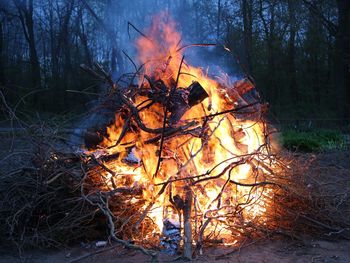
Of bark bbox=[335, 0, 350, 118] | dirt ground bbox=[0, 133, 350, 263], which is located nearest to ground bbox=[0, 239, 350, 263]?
dirt ground bbox=[0, 133, 350, 263]

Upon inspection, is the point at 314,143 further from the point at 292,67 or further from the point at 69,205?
the point at 292,67

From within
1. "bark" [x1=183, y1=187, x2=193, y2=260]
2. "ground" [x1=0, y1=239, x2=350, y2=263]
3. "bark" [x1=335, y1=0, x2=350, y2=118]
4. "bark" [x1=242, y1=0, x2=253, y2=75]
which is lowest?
"ground" [x1=0, y1=239, x2=350, y2=263]

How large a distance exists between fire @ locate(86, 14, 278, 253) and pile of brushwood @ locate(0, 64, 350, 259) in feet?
0.55

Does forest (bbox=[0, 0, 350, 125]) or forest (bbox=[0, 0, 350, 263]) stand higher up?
forest (bbox=[0, 0, 350, 125])

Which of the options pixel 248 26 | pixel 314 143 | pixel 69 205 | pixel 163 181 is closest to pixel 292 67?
pixel 248 26

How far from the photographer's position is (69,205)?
3.84 meters

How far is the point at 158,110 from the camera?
450cm

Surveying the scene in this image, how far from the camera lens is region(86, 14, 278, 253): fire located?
3.73 m

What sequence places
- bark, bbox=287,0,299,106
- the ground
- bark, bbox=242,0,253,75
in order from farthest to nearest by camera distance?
1. bark, bbox=287,0,299,106
2. bark, bbox=242,0,253,75
3. the ground

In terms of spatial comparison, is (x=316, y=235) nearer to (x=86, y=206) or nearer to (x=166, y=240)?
(x=166, y=240)

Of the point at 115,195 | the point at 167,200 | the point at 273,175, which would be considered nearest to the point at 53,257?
the point at 115,195

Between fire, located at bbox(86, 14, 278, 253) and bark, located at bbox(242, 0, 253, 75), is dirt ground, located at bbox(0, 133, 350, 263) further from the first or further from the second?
bark, located at bbox(242, 0, 253, 75)

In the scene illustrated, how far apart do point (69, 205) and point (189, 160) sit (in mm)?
1263

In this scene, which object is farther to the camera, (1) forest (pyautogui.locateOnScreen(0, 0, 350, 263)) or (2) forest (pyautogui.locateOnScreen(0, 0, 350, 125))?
(2) forest (pyautogui.locateOnScreen(0, 0, 350, 125))
